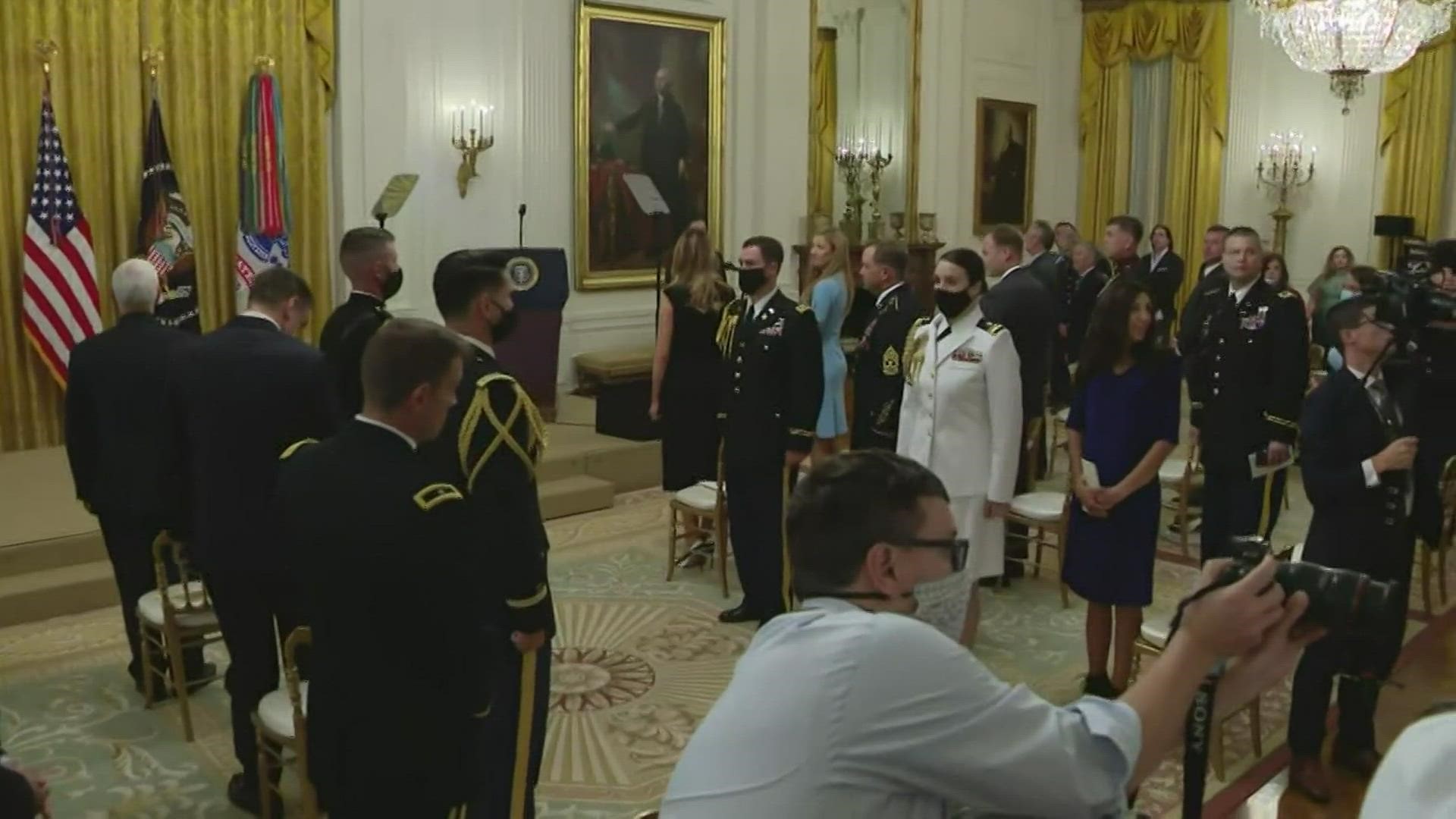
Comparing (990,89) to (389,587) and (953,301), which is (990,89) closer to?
(953,301)

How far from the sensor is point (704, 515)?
6.33 m

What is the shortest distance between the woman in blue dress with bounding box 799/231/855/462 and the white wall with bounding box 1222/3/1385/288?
863 cm

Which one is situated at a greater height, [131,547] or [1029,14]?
[1029,14]

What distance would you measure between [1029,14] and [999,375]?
10800 millimetres

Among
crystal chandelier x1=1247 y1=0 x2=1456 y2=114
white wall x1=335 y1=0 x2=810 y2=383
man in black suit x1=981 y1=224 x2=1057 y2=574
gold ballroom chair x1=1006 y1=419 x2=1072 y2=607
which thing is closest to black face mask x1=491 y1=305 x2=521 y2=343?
gold ballroom chair x1=1006 y1=419 x2=1072 y2=607

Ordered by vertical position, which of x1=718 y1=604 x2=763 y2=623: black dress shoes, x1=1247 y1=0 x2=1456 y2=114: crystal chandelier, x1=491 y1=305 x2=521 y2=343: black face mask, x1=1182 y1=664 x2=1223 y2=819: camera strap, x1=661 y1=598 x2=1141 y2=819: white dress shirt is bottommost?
x1=718 y1=604 x2=763 y2=623: black dress shoes

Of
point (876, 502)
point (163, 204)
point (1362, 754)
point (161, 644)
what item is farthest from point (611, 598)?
point (876, 502)

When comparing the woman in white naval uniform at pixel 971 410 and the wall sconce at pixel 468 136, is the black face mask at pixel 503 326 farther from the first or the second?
the wall sconce at pixel 468 136

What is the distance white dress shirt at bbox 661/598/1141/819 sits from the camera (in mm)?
1558

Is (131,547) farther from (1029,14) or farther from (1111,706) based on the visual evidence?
(1029,14)

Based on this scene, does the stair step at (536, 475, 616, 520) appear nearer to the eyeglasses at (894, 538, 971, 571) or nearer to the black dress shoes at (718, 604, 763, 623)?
the black dress shoes at (718, 604, 763, 623)

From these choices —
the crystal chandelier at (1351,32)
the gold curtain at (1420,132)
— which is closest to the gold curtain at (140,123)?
the crystal chandelier at (1351,32)

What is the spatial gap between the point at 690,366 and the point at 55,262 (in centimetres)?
394

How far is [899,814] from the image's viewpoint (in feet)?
5.17
